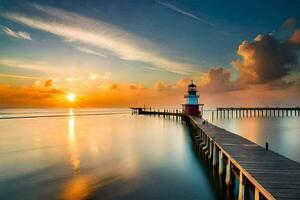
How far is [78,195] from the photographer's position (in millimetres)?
9180

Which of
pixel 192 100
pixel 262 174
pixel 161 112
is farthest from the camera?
pixel 161 112

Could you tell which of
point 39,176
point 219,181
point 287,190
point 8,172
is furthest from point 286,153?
point 8,172

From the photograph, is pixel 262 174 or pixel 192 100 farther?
pixel 192 100

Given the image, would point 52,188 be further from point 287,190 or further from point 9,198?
point 287,190

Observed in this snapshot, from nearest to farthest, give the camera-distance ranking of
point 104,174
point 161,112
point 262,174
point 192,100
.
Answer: point 262,174 → point 104,174 → point 192,100 → point 161,112

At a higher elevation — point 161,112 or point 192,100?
point 192,100

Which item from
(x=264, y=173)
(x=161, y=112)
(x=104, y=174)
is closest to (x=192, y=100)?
(x=161, y=112)

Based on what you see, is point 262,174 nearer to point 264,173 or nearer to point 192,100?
point 264,173

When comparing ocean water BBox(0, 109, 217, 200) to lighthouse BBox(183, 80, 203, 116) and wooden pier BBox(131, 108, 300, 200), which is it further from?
lighthouse BBox(183, 80, 203, 116)

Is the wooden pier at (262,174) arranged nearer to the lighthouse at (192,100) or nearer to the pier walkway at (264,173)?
the pier walkway at (264,173)

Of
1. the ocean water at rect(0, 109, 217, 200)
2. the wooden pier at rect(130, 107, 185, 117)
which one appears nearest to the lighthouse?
the wooden pier at rect(130, 107, 185, 117)

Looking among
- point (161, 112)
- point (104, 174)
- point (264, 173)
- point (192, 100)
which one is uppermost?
point (192, 100)

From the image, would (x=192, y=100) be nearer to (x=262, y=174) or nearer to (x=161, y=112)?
(x=161, y=112)

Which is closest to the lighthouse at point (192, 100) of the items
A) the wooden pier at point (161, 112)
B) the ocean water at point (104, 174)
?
the wooden pier at point (161, 112)
